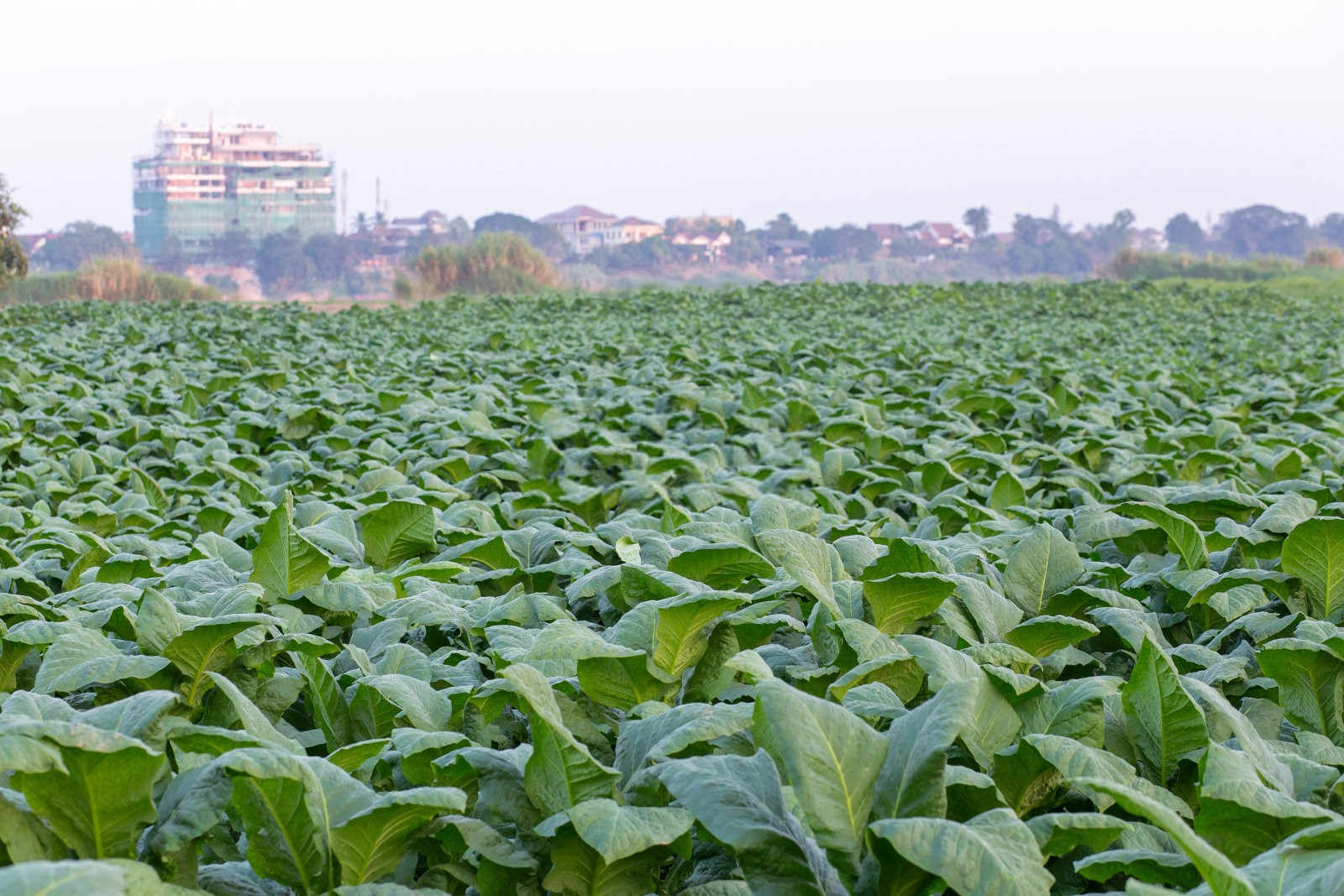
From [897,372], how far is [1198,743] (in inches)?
336

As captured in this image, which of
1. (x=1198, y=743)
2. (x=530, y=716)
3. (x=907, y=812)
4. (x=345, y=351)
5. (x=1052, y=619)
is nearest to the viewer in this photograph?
(x=907, y=812)

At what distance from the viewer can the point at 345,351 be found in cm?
1255

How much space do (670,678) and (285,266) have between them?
8715 cm

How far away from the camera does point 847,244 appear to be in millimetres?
92688

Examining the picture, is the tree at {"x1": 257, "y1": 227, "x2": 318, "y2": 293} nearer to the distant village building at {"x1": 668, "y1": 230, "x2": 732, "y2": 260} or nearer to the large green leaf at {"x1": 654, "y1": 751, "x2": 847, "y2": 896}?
the distant village building at {"x1": 668, "y1": 230, "x2": 732, "y2": 260}

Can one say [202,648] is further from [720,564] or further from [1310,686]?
[1310,686]

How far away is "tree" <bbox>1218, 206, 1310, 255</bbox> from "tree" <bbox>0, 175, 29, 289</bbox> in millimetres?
102832

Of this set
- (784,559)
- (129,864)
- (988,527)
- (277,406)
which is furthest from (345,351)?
(129,864)

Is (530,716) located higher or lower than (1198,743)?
higher

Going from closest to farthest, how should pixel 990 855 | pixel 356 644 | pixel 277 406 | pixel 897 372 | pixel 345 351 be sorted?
pixel 990 855 < pixel 356 644 < pixel 277 406 < pixel 897 372 < pixel 345 351

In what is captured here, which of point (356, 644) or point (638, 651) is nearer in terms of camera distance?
point (638, 651)

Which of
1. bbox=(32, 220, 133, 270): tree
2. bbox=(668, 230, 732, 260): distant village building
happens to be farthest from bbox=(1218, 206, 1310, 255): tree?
bbox=(32, 220, 133, 270): tree

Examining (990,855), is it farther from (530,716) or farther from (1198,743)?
(1198,743)

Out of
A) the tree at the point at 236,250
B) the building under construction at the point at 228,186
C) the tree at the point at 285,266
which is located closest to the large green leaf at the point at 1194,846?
the tree at the point at 285,266
